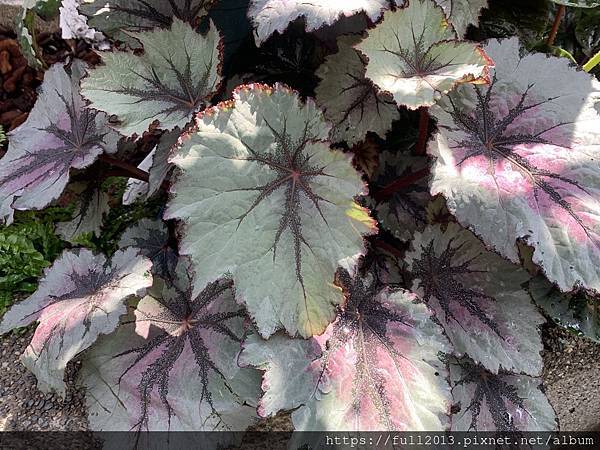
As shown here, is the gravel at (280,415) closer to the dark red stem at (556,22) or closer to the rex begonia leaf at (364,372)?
Result: the rex begonia leaf at (364,372)

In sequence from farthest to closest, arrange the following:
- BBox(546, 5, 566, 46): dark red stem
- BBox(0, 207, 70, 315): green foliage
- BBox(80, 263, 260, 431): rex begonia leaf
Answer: BBox(546, 5, 566, 46): dark red stem, BBox(0, 207, 70, 315): green foliage, BBox(80, 263, 260, 431): rex begonia leaf

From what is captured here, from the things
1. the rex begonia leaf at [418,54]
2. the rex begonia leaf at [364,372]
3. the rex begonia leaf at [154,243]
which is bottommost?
the rex begonia leaf at [154,243]

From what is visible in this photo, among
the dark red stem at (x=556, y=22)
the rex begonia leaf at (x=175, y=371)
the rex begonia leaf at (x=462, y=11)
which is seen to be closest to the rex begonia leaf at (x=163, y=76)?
the rex begonia leaf at (x=175, y=371)

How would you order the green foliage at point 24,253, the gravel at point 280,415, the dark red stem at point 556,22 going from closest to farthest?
the gravel at point 280,415 < the green foliage at point 24,253 < the dark red stem at point 556,22

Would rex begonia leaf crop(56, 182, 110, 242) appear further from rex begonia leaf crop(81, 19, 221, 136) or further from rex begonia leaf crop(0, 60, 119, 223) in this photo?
rex begonia leaf crop(81, 19, 221, 136)

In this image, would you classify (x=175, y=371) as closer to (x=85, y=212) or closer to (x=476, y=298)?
(x=85, y=212)

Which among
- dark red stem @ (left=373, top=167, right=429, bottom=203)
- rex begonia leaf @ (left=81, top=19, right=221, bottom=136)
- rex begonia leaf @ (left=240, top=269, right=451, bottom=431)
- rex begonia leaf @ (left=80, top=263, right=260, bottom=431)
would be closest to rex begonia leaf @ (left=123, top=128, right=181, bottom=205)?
rex begonia leaf @ (left=81, top=19, right=221, bottom=136)
